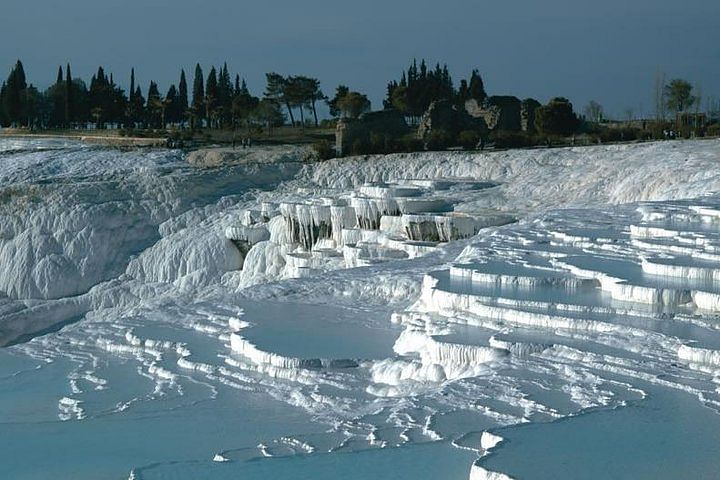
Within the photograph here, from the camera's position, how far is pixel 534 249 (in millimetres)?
14344

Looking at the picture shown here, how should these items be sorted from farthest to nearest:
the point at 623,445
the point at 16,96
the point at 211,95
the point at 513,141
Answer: the point at 16,96, the point at 211,95, the point at 513,141, the point at 623,445

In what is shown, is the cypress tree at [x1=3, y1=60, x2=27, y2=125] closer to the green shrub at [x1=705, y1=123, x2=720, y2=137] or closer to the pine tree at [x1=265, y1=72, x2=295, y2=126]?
the pine tree at [x1=265, y1=72, x2=295, y2=126]

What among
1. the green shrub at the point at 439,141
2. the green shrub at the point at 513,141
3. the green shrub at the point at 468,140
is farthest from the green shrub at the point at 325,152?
the green shrub at the point at 513,141

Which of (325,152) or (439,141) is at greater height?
(439,141)

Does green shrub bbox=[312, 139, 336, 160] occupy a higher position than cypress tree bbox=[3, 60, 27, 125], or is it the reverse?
cypress tree bbox=[3, 60, 27, 125]

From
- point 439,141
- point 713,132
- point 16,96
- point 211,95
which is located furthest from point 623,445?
point 16,96

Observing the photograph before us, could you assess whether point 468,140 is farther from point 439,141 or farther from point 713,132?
point 713,132

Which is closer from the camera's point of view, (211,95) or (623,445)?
(623,445)

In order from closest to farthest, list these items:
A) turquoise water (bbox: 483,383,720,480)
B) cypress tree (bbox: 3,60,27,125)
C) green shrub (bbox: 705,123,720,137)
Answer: turquoise water (bbox: 483,383,720,480), green shrub (bbox: 705,123,720,137), cypress tree (bbox: 3,60,27,125)

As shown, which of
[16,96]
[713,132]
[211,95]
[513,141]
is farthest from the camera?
[16,96]

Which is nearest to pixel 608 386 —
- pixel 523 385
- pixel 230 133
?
pixel 523 385

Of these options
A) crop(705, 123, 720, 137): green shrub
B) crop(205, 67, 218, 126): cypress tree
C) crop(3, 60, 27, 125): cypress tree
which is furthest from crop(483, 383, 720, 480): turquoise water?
crop(3, 60, 27, 125): cypress tree

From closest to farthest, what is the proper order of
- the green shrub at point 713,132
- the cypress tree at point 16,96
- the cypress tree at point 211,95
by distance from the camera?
the green shrub at point 713,132 < the cypress tree at point 211,95 < the cypress tree at point 16,96

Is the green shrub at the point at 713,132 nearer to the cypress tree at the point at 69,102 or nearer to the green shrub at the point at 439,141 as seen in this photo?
the green shrub at the point at 439,141
